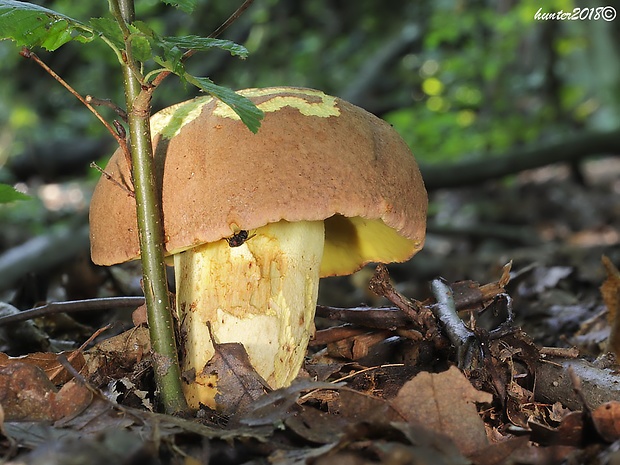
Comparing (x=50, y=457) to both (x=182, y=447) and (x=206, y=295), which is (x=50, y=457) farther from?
(x=206, y=295)

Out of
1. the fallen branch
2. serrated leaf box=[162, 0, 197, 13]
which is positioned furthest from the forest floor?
the fallen branch

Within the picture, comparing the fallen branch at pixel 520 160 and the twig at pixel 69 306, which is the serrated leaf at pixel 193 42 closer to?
the twig at pixel 69 306

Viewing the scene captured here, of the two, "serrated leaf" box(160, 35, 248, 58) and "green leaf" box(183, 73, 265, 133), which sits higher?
"serrated leaf" box(160, 35, 248, 58)

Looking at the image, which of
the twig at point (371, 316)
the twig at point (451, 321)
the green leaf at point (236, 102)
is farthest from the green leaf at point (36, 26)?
the twig at point (451, 321)

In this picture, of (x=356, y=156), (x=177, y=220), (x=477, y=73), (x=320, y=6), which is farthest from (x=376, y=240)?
(x=320, y=6)

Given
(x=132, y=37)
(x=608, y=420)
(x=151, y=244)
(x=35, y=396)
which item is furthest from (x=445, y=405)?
(x=132, y=37)

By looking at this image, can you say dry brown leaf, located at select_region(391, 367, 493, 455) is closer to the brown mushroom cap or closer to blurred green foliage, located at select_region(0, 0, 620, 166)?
the brown mushroom cap
